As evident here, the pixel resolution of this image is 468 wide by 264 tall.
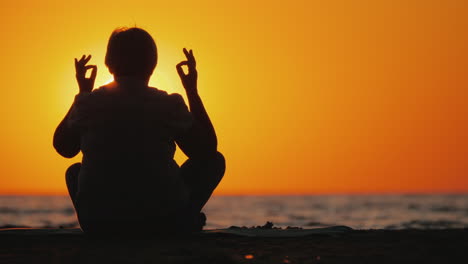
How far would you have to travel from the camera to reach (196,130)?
4406 mm

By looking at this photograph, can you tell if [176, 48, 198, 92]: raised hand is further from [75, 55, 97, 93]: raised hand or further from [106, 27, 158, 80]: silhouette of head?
[75, 55, 97, 93]: raised hand

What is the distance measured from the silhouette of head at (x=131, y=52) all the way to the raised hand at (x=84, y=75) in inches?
17.0

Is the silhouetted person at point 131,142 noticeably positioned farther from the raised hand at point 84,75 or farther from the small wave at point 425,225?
the small wave at point 425,225

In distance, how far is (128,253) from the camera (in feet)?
12.6

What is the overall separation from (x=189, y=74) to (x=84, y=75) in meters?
0.73

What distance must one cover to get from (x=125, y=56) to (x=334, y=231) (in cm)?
183

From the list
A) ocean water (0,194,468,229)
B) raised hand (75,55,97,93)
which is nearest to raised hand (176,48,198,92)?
raised hand (75,55,97,93)

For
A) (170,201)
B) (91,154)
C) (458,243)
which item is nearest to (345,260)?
(458,243)

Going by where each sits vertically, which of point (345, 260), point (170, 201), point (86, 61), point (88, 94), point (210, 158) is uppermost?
point (86, 61)

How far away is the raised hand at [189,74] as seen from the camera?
4637mm

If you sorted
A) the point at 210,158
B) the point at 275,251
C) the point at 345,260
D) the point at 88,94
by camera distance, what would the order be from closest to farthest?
1. the point at 345,260
2. the point at 275,251
3. the point at 88,94
4. the point at 210,158

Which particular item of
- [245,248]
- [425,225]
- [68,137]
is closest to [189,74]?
[68,137]

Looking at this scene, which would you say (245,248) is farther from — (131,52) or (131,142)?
(131,52)

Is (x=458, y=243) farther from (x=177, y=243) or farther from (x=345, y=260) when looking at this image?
(x=177, y=243)
